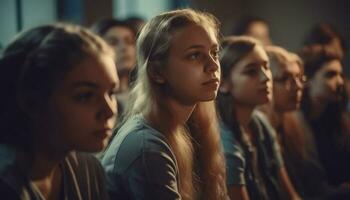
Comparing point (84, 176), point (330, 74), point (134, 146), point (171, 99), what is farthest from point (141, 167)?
point (330, 74)

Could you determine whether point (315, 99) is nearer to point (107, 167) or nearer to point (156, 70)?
point (156, 70)

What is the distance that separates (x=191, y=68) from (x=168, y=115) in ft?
0.52

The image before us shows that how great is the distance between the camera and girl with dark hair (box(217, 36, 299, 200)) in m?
2.17

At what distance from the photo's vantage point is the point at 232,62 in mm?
2246

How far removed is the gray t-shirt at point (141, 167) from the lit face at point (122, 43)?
1.64m

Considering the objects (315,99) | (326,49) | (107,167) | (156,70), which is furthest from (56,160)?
(326,49)

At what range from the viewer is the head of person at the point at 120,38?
128 inches

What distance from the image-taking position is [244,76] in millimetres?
2242

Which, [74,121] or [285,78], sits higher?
[74,121]

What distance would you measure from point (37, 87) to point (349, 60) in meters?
3.94

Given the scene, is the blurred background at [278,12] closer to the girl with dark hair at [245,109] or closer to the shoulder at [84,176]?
the girl with dark hair at [245,109]

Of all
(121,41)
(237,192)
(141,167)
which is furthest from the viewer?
(121,41)

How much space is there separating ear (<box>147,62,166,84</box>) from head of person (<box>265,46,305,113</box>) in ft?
3.10

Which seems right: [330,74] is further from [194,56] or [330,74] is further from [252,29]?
[194,56]
